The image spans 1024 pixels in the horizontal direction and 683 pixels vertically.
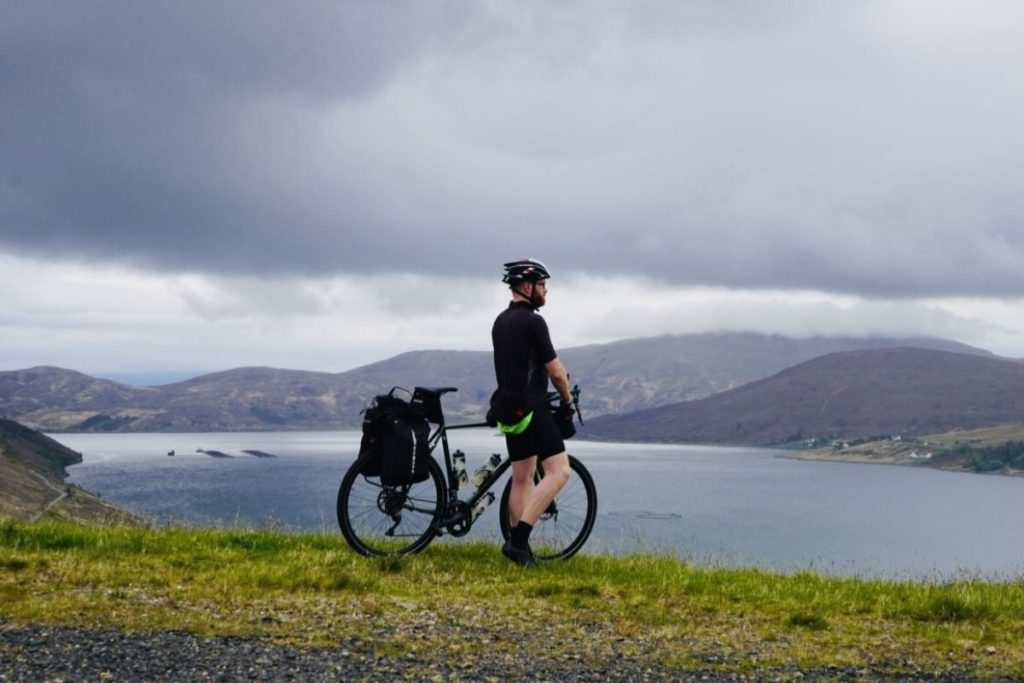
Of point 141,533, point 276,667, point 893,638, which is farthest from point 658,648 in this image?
point 141,533

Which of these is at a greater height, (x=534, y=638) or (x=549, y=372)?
(x=549, y=372)

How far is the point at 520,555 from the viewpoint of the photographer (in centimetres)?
1034

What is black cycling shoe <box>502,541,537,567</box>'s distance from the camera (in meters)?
10.3

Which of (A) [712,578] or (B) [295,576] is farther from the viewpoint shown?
(A) [712,578]

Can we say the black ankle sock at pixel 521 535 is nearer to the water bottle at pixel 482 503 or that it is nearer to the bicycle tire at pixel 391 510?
the water bottle at pixel 482 503

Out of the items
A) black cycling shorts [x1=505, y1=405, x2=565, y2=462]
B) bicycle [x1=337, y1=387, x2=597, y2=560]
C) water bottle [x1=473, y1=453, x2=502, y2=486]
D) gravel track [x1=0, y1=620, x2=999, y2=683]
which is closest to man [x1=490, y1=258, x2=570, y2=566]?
black cycling shorts [x1=505, y1=405, x2=565, y2=462]

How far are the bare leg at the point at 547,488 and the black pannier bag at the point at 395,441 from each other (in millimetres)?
1315

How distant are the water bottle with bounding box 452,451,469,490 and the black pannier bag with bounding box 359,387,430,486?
375mm

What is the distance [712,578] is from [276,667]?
5731 millimetres

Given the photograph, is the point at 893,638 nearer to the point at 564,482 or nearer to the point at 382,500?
the point at 564,482

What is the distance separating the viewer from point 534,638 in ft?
22.9

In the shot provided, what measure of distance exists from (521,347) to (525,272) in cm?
93

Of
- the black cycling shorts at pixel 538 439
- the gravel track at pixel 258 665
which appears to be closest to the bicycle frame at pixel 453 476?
the black cycling shorts at pixel 538 439

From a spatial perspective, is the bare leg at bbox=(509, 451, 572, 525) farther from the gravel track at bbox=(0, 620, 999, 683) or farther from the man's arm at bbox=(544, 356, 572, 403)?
the gravel track at bbox=(0, 620, 999, 683)
